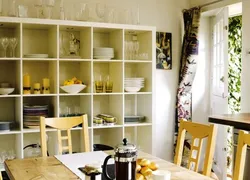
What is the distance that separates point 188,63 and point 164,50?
339mm

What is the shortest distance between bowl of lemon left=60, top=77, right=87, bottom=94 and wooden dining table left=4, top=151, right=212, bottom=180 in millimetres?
1324

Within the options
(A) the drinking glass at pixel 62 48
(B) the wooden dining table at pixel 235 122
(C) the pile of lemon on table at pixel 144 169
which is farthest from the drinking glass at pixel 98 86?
(C) the pile of lemon on table at pixel 144 169

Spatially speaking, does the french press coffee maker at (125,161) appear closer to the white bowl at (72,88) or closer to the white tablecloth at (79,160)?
the white tablecloth at (79,160)

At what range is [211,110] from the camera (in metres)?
A: 4.63

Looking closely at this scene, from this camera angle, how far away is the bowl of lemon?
361cm

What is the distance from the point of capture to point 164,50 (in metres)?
4.45

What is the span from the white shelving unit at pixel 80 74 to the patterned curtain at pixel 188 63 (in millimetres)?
540

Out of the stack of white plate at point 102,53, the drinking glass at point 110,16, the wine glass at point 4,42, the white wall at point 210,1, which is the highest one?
the white wall at point 210,1

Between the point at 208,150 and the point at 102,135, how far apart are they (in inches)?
84.0

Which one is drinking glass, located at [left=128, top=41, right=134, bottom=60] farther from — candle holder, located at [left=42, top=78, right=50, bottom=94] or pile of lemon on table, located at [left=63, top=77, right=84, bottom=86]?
candle holder, located at [left=42, top=78, right=50, bottom=94]

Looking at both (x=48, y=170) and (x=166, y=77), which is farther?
(x=166, y=77)

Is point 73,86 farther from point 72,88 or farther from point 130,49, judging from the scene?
point 130,49

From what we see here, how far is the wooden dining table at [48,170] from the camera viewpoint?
1918 mm

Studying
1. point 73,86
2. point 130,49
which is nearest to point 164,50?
point 130,49
